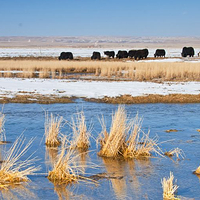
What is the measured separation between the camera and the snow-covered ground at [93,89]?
1612cm

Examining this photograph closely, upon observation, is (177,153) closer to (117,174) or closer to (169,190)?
(117,174)

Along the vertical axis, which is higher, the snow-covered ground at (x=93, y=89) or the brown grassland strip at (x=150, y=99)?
the snow-covered ground at (x=93, y=89)

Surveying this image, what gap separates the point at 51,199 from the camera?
4.96m

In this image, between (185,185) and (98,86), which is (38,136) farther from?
(98,86)

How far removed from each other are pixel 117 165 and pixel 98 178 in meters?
0.79

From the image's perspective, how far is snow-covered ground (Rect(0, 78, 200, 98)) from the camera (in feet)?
52.9

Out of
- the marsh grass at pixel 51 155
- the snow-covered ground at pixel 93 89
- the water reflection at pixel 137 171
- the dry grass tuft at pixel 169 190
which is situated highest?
the snow-covered ground at pixel 93 89

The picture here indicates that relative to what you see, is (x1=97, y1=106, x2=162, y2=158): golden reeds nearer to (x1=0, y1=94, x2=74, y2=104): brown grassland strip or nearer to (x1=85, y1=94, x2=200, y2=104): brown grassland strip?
(x1=85, y1=94, x2=200, y2=104): brown grassland strip

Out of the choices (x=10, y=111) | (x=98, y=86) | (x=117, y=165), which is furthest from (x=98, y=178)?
(x=98, y=86)

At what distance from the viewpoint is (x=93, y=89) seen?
57.3 ft

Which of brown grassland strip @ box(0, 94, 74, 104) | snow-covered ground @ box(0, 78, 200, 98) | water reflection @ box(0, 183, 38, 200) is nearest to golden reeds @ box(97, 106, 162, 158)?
water reflection @ box(0, 183, 38, 200)

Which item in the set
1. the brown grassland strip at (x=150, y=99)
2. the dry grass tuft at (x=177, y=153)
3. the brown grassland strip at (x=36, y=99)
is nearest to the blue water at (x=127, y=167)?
the dry grass tuft at (x=177, y=153)

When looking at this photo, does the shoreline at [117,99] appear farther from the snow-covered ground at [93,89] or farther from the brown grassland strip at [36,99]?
the snow-covered ground at [93,89]

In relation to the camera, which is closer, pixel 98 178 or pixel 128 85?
pixel 98 178
